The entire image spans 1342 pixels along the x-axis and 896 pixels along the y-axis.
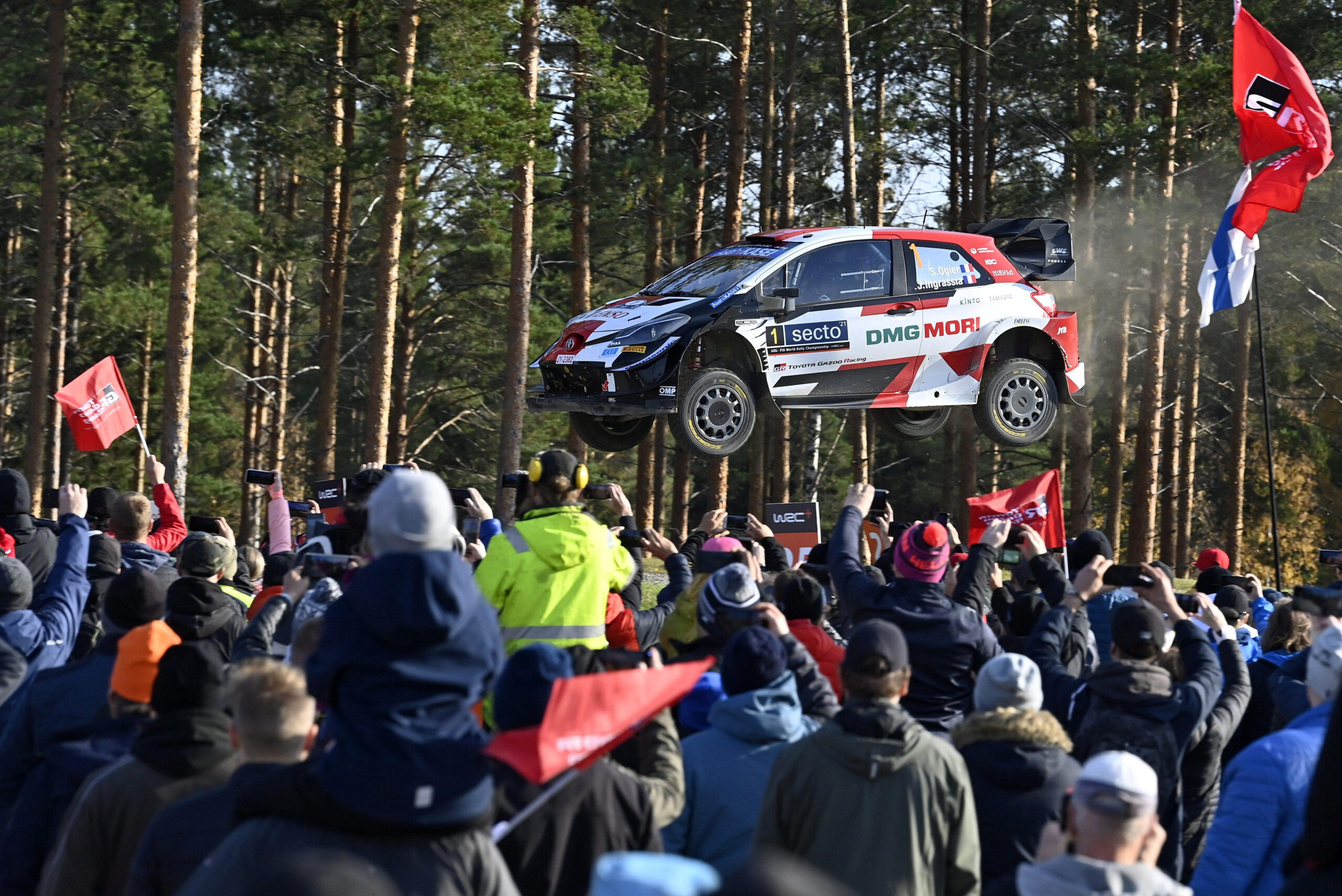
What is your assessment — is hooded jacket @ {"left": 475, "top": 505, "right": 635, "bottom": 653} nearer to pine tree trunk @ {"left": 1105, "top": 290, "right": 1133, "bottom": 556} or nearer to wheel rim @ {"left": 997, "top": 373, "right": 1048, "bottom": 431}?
wheel rim @ {"left": 997, "top": 373, "right": 1048, "bottom": 431}

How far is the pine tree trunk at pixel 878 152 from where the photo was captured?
93.5 ft

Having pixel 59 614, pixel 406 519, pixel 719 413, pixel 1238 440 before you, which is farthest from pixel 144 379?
pixel 406 519

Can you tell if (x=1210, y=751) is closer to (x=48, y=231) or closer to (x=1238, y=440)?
(x=48, y=231)

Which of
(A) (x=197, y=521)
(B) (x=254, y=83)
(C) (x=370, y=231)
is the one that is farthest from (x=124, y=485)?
(A) (x=197, y=521)

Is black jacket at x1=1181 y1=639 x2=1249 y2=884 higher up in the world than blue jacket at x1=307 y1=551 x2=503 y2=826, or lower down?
lower down

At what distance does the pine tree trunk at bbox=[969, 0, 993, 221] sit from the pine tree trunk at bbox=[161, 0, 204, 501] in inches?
577

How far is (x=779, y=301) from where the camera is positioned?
12883 mm

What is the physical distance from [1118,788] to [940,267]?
1121 cm

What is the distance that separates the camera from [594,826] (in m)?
3.71

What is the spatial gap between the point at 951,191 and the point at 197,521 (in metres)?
28.0

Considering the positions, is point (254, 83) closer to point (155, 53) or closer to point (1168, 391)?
point (155, 53)

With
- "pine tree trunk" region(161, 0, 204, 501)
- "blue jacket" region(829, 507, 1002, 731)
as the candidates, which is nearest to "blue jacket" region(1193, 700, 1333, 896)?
"blue jacket" region(829, 507, 1002, 731)

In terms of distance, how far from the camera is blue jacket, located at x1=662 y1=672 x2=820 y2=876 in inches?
178

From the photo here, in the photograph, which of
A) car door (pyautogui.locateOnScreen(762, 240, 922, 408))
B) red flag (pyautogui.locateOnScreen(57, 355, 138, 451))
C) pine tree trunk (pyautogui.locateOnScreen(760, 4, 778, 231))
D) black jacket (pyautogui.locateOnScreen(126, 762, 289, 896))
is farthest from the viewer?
pine tree trunk (pyautogui.locateOnScreen(760, 4, 778, 231))
